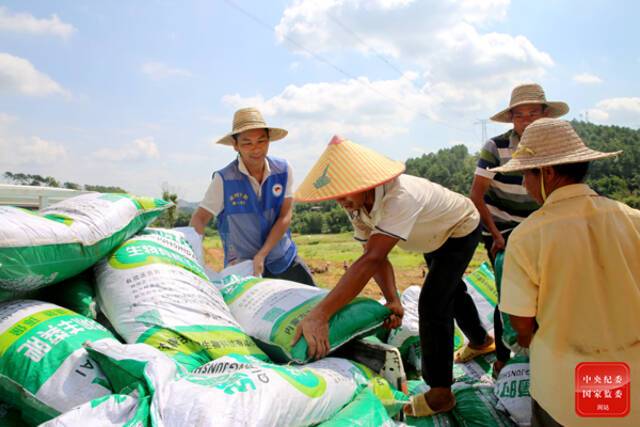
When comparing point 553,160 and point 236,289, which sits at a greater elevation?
point 553,160

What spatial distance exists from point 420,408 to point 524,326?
2.52 ft

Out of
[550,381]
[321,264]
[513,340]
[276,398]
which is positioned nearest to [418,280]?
[321,264]

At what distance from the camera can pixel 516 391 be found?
1.77m

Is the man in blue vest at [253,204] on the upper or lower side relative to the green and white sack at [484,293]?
upper

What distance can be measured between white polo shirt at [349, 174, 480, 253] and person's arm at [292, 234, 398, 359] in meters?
0.05

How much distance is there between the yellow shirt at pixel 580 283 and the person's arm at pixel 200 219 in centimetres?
178

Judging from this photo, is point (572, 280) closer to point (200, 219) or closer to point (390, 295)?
point (390, 295)

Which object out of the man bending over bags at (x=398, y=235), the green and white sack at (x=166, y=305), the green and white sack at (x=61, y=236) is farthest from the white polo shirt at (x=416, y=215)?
the green and white sack at (x=61, y=236)

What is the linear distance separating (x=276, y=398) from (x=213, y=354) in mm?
409

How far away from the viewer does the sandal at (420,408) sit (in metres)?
1.94

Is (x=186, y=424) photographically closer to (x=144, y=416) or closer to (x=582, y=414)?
(x=144, y=416)

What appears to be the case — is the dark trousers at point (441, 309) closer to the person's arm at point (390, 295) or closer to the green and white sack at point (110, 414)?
the person's arm at point (390, 295)

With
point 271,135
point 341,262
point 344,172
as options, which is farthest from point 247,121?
point 341,262

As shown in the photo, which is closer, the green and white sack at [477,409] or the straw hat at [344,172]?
the straw hat at [344,172]
